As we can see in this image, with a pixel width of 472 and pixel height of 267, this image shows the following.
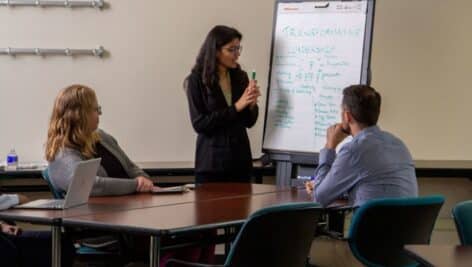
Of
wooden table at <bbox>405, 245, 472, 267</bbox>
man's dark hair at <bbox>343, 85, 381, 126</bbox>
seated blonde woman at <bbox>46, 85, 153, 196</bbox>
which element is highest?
man's dark hair at <bbox>343, 85, 381, 126</bbox>

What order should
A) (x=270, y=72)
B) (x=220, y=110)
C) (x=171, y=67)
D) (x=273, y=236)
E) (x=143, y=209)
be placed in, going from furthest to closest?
(x=171, y=67), (x=270, y=72), (x=220, y=110), (x=143, y=209), (x=273, y=236)

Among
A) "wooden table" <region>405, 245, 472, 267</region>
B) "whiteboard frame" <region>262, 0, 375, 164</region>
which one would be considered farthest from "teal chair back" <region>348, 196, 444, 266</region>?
"whiteboard frame" <region>262, 0, 375, 164</region>

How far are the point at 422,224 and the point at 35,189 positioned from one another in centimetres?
270

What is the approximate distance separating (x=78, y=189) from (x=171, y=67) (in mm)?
2016

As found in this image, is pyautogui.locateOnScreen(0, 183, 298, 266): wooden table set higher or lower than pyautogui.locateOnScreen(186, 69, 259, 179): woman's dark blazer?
lower

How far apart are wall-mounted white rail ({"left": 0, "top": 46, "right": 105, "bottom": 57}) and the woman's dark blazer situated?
96 centimetres

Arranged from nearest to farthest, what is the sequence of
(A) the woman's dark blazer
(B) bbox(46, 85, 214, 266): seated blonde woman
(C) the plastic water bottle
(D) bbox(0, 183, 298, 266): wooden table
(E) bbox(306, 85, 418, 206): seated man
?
(D) bbox(0, 183, 298, 266): wooden table, (E) bbox(306, 85, 418, 206): seated man, (B) bbox(46, 85, 214, 266): seated blonde woman, (A) the woman's dark blazer, (C) the plastic water bottle

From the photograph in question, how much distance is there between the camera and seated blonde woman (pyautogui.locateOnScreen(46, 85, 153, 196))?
3129 millimetres

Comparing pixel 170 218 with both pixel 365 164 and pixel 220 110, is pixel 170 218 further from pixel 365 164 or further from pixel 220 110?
pixel 220 110

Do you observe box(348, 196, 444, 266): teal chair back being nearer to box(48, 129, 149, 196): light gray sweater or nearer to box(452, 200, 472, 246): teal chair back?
box(452, 200, 472, 246): teal chair back

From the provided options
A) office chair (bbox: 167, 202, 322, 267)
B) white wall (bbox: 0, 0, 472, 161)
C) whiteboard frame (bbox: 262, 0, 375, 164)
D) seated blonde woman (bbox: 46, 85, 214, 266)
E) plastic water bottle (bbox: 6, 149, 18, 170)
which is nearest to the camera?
office chair (bbox: 167, 202, 322, 267)

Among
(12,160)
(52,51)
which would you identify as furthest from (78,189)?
(52,51)

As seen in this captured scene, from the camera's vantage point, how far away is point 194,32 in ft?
15.7

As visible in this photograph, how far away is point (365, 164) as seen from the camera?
3029 millimetres
